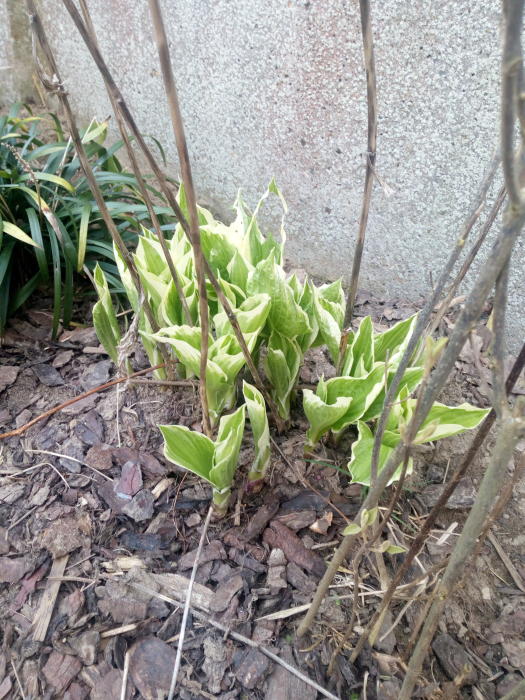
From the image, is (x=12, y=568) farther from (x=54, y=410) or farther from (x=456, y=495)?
(x=456, y=495)

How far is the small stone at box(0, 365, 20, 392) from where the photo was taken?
142cm

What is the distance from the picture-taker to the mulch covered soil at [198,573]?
895mm

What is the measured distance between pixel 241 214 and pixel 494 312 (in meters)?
0.89

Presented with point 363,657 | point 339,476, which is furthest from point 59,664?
point 339,476

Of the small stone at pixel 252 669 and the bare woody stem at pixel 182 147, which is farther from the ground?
the bare woody stem at pixel 182 147

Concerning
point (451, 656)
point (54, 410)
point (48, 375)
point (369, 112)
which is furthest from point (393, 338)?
point (48, 375)

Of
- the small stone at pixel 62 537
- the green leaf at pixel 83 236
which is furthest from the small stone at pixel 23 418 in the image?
the green leaf at pixel 83 236

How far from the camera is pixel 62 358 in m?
1.52

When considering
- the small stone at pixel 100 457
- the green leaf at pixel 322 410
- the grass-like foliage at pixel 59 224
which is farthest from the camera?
the grass-like foliage at pixel 59 224

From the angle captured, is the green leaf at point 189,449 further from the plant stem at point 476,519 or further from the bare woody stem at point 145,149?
the plant stem at point 476,519

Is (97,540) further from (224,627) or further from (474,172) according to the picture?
(474,172)

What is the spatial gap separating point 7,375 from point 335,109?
1.17 metres

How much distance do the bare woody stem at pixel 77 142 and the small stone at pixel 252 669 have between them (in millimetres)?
617

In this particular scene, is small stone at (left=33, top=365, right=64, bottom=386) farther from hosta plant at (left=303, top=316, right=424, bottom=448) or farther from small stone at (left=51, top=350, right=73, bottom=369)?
hosta plant at (left=303, top=316, right=424, bottom=448)
